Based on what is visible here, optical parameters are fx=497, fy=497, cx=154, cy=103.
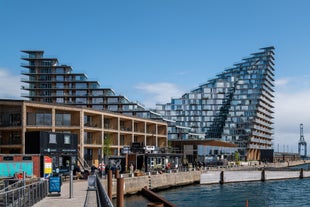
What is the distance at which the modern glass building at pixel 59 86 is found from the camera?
170 meters

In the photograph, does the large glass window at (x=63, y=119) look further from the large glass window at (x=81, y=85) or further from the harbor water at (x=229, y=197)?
the large glass window at (x=81, y=85)

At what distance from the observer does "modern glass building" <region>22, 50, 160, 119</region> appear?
170 m

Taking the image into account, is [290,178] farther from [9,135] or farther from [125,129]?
[9,135]

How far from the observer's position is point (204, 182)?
85000 mm

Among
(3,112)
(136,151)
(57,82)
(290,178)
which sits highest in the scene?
(57,82)

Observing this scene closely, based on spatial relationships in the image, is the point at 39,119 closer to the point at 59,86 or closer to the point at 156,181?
the point at 156,181

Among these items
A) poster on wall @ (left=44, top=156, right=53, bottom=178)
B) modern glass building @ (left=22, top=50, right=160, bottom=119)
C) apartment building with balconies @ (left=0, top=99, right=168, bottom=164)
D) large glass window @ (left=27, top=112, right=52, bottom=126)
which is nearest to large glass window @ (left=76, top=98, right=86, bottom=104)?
modern glass building @ (left=22, top=50, right=160, bottom=119)

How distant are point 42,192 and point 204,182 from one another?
55.0 m

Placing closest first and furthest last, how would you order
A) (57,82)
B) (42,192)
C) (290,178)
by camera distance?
(42,192)
(290,178)
(57,82)

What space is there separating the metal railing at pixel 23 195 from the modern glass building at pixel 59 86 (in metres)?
138

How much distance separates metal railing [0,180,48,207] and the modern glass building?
137611 mm

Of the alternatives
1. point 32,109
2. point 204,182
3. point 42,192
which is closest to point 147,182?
point 204,182

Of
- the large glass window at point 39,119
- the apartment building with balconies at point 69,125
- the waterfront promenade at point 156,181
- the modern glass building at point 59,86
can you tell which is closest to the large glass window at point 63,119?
the apartment building with balconies at point 69,125

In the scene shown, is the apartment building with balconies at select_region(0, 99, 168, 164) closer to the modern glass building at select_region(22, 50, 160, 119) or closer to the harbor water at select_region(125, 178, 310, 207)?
the harbor water at select_region(125, 178, 310, 207)
